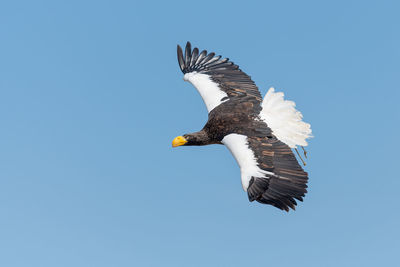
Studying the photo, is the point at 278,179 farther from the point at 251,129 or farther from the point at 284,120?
the point at 284,120

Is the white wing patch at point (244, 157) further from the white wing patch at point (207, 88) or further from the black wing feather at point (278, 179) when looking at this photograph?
the white wing patch at point (207, 88)

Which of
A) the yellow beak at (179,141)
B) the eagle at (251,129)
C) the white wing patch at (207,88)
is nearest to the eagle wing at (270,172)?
the eagle at (251,129)

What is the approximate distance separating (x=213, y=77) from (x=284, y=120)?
2.49 meters

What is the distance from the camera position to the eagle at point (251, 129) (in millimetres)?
9758

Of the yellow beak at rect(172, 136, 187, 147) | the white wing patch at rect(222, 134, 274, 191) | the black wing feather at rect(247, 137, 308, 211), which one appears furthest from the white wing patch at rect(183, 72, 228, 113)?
the black wing feather at rect(247, 137, 308, 211)

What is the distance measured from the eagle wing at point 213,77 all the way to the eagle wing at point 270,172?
214cm

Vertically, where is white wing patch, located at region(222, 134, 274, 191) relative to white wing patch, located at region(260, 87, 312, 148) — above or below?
below

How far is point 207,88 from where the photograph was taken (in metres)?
13.1

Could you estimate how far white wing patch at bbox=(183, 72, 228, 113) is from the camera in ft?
41.3

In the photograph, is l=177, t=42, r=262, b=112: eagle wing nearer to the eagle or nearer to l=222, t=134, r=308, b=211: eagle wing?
the eagle

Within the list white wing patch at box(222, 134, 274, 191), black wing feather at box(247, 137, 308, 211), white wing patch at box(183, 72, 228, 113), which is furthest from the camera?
white wing patch at box(183, 72, 228, 113)

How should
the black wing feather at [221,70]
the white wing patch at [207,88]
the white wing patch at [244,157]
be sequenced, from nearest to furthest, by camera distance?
the white wing patch at [244,157], the white wing patch at [207,88], the black wing feather at [221,70]

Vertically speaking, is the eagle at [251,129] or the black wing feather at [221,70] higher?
the black wing feather at [221,70]

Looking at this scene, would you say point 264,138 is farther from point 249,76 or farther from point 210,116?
point 249,76
